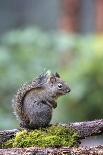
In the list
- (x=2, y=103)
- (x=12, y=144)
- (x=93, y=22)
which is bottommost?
(x=12, y=144)

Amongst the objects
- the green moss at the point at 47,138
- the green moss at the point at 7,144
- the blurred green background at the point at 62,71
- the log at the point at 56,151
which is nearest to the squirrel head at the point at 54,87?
the green moss at the point at 47,138

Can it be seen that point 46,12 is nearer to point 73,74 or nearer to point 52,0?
point 52,0

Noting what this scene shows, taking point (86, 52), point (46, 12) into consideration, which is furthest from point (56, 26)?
point (86, 52)

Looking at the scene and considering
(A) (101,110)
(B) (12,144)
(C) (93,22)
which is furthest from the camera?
(C) (93,22)

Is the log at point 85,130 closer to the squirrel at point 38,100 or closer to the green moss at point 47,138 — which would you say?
Answer: the green moss at point 47,138

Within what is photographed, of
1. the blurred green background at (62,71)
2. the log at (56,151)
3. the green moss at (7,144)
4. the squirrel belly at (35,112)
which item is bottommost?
the log at (56,151)
